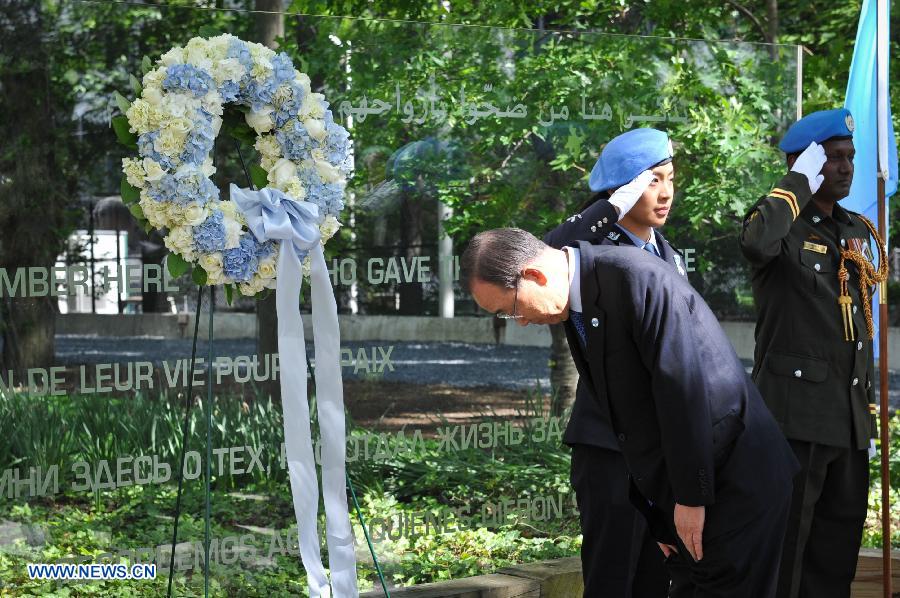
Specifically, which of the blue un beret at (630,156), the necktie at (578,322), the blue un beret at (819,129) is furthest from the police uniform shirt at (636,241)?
the necktie at (578,322)

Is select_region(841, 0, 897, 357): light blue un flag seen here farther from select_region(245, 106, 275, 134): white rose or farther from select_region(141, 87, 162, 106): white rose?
select_region(141, 87, 162, 106): white rose

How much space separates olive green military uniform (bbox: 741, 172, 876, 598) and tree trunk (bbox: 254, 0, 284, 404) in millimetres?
1739

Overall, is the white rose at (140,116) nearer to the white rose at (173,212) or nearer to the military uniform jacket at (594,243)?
the white rose at (173,212)

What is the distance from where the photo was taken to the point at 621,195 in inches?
A: 143

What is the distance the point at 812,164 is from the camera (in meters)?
3.94

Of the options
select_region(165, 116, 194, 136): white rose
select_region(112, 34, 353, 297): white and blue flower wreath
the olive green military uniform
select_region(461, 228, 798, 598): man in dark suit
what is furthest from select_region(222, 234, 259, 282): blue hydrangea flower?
the olive green military uniform

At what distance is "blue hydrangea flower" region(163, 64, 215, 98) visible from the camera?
3.25 metres

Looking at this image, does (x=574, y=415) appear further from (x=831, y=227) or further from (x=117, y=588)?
(x=117, y=588)

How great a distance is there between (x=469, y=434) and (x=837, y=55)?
433cm

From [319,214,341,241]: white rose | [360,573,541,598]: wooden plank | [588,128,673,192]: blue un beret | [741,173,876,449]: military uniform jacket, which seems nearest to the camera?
[319,214,341,241]: white rose

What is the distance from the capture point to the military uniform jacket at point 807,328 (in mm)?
3861

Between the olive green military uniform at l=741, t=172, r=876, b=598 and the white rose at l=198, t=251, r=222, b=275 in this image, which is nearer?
the white rose at l=198, t=251, r=222, b=275

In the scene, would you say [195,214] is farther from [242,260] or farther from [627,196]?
[627,196]

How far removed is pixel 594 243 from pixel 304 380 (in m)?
0.96
